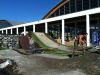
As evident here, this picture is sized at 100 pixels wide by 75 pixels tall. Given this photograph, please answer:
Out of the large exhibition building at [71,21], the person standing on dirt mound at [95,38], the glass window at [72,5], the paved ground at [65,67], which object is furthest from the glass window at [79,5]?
the paved ground at [65,67]

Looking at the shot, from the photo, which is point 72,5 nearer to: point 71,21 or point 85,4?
point 85,4

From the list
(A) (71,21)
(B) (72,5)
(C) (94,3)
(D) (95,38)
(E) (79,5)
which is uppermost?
(B) (72,5)

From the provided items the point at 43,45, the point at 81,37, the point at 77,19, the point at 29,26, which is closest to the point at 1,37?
the point at 43,45

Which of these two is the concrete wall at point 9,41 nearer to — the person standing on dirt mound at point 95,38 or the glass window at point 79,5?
the person standing on dirt mound at point 95,38

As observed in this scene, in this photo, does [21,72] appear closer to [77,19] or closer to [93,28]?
[93,28]

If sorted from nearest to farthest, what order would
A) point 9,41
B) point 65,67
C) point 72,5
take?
point 65,67 < point 9,41 < point 72,5

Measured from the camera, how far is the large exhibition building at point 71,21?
34.2m

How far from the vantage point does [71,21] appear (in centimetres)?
4012

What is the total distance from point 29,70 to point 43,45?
1523 cm

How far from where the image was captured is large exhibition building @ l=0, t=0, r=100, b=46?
34156 mm

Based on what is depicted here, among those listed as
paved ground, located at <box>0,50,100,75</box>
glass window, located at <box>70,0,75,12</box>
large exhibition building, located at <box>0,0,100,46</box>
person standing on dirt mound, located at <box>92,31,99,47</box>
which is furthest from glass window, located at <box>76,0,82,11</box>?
paved ground, located at <box>0,50,100,75</box>

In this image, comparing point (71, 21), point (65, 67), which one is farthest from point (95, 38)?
point (65, 67)

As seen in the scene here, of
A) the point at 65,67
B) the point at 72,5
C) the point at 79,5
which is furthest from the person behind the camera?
the point at 72,5

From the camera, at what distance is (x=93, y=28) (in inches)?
1411
